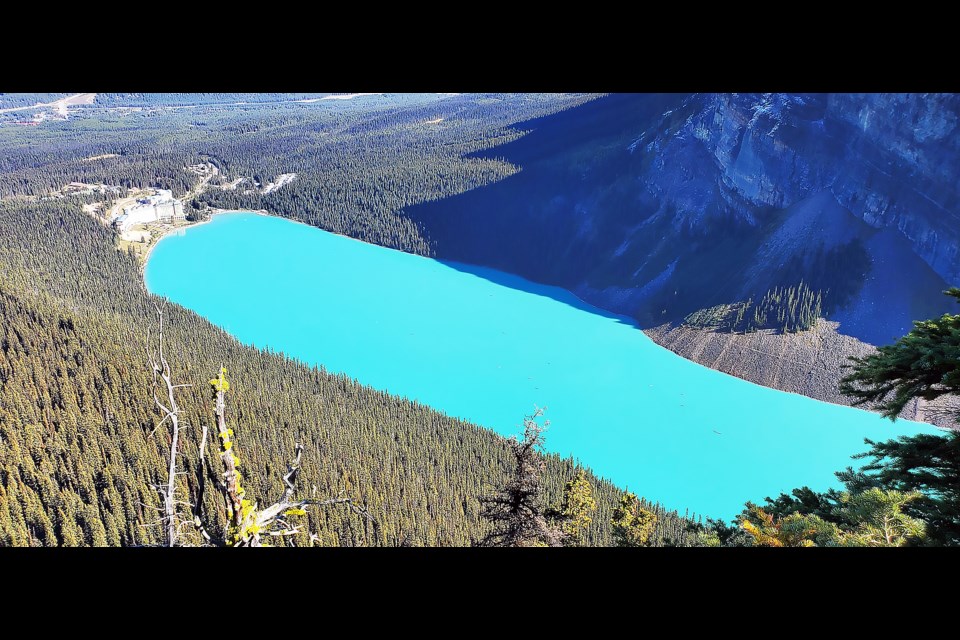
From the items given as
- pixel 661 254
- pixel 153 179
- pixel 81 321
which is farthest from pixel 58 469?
pixel 153 179

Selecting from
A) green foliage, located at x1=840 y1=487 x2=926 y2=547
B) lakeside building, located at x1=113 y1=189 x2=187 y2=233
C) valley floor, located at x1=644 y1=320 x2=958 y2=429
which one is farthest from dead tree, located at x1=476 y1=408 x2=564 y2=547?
lakeside building, located at x1=113 y1=189 x2=187 y2=233

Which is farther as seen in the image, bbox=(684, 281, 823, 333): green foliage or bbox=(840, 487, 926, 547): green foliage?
bbox=(684, 281, 823, 333): green foliage

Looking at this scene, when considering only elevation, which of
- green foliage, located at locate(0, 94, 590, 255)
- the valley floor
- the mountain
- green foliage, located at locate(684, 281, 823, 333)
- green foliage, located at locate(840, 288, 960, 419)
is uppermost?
green foliage, located at locate(0, 94, 590, 255)

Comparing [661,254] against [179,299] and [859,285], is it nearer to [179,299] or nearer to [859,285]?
[859,285]

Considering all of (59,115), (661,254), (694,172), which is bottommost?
(661,254)

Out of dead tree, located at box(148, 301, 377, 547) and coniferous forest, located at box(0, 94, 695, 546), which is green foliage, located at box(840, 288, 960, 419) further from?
coniferous forest, located at box(0, 94, 695, 546)
